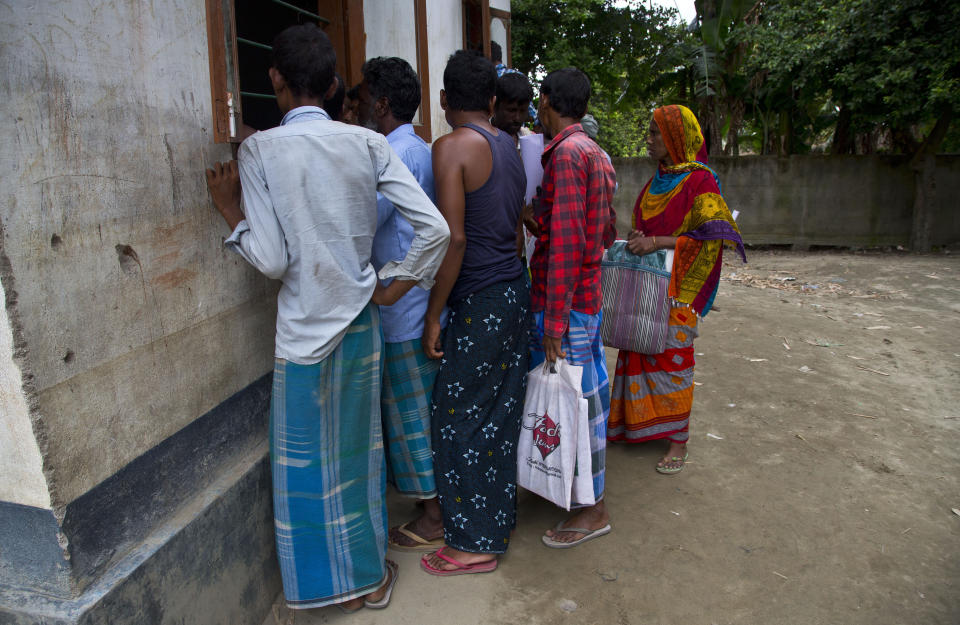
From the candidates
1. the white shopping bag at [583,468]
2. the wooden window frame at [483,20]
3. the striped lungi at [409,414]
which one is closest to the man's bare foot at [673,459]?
the white shopping bag at [583,468]

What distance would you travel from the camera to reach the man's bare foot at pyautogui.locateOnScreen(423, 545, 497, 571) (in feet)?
8.88

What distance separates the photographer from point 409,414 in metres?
2.74

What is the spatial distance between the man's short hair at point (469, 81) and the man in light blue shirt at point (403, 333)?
0.16 meters

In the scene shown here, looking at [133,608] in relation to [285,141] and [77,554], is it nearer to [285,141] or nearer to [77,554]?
[77,554]

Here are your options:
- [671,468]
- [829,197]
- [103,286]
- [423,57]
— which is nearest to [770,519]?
[671,468]

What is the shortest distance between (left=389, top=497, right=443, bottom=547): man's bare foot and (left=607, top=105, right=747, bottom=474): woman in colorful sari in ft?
4.22

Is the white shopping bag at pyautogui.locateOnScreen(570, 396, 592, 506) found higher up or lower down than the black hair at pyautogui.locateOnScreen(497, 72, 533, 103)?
lower down

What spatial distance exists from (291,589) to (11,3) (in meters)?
1.88

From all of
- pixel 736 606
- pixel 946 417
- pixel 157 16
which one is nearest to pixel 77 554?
pixel 157 16

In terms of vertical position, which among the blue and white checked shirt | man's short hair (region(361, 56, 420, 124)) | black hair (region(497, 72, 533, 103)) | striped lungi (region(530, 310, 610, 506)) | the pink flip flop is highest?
black hair (region(497, 72, 533, 103))

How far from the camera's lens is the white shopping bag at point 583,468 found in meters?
2.71

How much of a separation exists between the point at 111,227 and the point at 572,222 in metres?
1.59

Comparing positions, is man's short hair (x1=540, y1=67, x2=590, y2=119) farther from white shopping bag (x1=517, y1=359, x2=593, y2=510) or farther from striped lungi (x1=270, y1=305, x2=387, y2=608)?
striped lungi (x1=270, y1=305, x2=387, y2=608)

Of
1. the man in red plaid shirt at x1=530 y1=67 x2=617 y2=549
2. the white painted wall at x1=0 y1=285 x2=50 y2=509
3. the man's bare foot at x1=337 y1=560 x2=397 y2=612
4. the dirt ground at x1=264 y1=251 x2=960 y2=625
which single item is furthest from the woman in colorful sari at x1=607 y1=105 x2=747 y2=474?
the white painted wall at x1=0 y1=285 x2=50 y2=509
